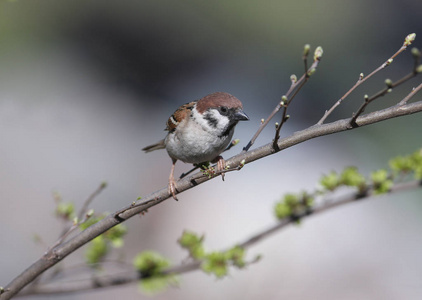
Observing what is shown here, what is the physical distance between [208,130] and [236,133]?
7.42 feet

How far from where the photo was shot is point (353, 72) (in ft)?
26.3

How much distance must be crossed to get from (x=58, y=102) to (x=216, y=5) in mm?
3212

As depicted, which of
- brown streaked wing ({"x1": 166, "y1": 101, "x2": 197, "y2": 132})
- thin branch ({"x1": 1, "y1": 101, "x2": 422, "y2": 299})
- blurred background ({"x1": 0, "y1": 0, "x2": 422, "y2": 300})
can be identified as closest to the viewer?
thin branch ({"x1": 1, "y1": 101, "x2": 422, "y2": 299})

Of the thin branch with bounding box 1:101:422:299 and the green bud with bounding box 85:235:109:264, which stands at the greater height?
the green bud with bounding box 85:235:109:264

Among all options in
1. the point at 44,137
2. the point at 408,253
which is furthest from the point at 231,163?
the point at 44,137

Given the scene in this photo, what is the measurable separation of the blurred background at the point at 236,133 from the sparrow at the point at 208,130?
141 centimetres

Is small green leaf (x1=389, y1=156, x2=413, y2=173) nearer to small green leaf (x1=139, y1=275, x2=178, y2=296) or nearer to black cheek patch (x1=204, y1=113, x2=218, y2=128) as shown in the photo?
black cheek patch (x1=204, y1=113, x2=218, y2=128)

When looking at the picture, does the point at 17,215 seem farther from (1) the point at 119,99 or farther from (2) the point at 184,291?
(1) the point at 119,99

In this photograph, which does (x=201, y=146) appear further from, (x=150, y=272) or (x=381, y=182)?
(x=381, y=182)

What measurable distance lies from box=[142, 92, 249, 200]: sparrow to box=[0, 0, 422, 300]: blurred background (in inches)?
55.4

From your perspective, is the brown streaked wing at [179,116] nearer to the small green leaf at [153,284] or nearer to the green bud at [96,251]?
the green bud at [96,251]

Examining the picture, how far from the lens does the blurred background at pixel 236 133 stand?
496 cm

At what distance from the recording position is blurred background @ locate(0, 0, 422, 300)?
4.96 metres

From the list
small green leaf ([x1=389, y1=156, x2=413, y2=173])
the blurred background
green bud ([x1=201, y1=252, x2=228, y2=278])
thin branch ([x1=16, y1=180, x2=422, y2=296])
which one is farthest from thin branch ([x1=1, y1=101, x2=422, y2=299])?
the blurred background
